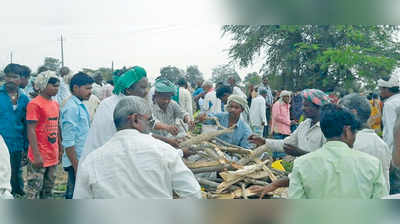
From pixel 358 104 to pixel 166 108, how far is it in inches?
69.9

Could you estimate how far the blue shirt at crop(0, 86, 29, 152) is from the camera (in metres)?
3.73

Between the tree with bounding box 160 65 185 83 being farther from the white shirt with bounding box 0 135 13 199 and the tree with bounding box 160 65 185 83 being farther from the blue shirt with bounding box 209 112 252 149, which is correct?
the white shirt with bounding box 0 135 13 199

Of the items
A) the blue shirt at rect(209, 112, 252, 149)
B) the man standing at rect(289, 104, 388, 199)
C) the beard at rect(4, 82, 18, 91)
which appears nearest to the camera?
the man standing at rect(289, 104, 388, 199)

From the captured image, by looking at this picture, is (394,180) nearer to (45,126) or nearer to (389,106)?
(389,106)

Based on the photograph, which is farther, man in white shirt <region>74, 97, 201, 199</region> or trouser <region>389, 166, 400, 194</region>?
trouser <region>389, 166, 400, 194</region>

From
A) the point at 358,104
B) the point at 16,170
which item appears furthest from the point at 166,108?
the point at 358,104

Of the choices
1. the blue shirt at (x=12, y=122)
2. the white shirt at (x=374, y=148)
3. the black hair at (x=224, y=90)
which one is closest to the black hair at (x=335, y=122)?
the white shirt at (x=374, y=148)

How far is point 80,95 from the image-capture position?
3373 millimetres

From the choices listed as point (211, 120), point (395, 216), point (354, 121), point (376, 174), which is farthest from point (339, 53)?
point (211, 120)

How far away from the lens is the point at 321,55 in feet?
6.38

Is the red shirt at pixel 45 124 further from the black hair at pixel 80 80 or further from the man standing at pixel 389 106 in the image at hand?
the man standing at pixel 389 106

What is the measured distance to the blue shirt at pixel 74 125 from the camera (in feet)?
10.4

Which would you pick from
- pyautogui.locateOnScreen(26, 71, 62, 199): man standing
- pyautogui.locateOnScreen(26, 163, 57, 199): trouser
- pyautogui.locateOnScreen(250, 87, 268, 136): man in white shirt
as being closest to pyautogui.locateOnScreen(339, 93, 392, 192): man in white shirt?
→ pyautogui.locateOnScreen(26, 71, 62, 199): man standing

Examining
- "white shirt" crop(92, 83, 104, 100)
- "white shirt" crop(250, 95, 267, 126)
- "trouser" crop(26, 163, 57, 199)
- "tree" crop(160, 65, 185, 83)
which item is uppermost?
"tree" crop(160, 65, 185, 83)
